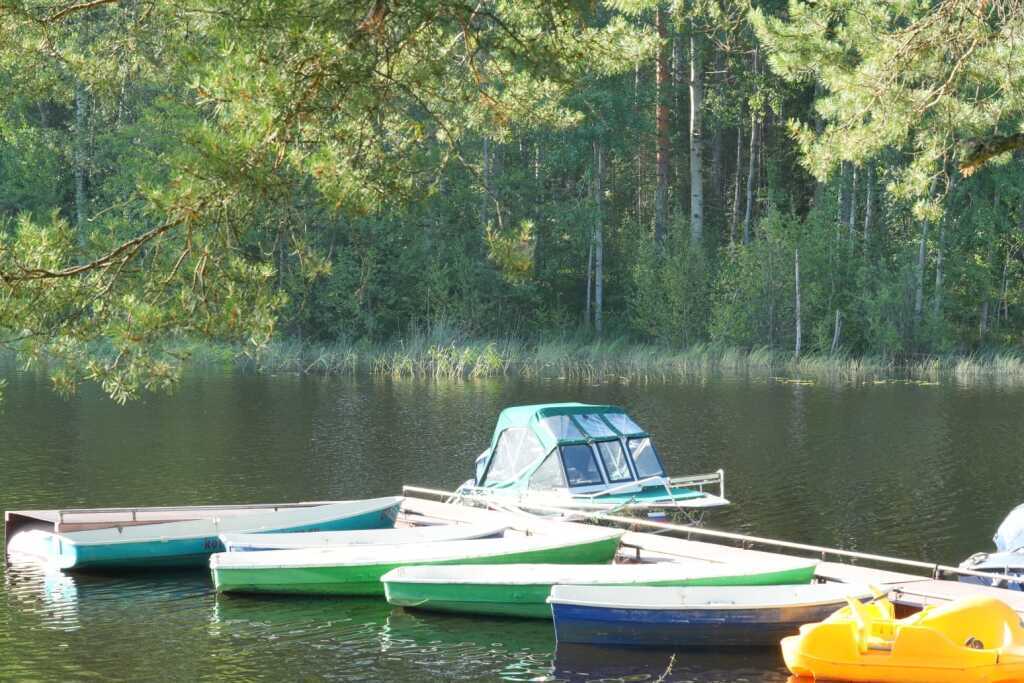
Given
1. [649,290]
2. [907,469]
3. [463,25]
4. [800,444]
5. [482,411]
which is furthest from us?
[649,290]

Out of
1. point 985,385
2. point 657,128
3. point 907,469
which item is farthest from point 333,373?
point 907,469

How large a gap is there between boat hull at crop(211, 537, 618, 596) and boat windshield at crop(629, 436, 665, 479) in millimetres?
3320

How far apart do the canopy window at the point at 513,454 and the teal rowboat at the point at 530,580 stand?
4.27 meters

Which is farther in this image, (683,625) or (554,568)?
(554,568)

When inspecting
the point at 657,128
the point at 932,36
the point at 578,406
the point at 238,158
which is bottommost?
the point at 578,406

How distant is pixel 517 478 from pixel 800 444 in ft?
31.7

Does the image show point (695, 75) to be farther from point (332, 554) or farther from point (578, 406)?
point (332, 554)

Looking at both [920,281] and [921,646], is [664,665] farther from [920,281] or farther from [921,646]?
[920,281]

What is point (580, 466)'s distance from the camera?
19.0 metres

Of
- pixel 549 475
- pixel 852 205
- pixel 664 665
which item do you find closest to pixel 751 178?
pixel 852 205

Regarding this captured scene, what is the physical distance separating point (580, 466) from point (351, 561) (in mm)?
4192

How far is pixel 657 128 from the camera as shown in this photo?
4991 cm

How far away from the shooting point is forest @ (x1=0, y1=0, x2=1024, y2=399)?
397 inches

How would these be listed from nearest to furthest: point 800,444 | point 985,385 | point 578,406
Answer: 1. point 578,406
2. point 800,444
3. point 985,385
